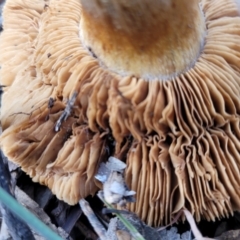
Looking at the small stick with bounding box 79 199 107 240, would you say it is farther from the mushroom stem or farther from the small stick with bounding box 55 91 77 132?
the mushroom stem

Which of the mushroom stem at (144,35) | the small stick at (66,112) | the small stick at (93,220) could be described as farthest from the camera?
the small stick at (93,220)

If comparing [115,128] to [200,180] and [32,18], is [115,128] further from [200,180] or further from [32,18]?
[32,18]

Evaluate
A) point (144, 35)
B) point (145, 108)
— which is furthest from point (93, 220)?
point (144, 35)

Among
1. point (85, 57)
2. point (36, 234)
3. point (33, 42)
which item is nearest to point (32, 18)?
point (33, 42)

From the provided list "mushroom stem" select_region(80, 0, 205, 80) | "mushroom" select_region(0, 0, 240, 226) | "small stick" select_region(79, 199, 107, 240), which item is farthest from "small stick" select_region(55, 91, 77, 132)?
"small stick" select_region(79, 199, 107, 240)

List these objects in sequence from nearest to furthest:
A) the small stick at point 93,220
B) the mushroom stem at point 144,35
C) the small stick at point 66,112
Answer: the mushroom stem at point 144,35
the small stick at point 66,112
the small stick at point 93,220

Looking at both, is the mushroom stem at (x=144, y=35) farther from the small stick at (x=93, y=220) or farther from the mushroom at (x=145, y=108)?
the small stick at (x=93, y=220)

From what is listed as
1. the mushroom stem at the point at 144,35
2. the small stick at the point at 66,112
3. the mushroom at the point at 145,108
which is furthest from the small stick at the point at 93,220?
the mushroom stem at the point at 144,35
